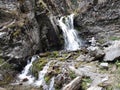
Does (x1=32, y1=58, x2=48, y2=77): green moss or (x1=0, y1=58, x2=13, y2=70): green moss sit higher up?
(x1=0, y1=58, x2=13, y2=70): green moss

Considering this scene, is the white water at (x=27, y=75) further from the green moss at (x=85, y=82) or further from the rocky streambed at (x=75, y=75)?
the green moss at (x=85, y=82)

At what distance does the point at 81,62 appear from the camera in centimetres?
1691

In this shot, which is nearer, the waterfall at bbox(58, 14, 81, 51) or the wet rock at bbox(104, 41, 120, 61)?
the wet rock at bbox(104, 41, 120, 61)

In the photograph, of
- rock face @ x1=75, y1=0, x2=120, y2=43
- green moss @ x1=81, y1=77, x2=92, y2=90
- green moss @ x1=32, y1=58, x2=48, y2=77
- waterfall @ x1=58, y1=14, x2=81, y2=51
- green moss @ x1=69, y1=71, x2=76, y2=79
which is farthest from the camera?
rock face @ x1=75, y1=0, x2=120, y2=43

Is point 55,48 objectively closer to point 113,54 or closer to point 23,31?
point 23,31

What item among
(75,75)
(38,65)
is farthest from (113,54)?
(38,65)

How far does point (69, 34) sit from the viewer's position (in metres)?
29.5

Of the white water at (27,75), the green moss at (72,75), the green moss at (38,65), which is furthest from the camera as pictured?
the green moss at (38,65)

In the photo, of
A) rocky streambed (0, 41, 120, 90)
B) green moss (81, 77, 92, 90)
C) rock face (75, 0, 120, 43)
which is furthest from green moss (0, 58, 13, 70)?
rock face (75, 0, 120, 43)

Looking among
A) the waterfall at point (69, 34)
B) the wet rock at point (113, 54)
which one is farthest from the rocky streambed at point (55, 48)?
the waterfall at point (69, 34)

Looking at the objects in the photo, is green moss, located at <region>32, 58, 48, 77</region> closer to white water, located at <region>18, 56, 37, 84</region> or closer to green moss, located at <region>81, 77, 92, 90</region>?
white water, located at <region>18, 56, 37, 84</region>

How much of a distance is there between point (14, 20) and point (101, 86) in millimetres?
13841

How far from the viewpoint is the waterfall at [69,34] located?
91.3ft

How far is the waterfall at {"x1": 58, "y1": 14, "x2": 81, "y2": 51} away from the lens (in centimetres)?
Answer: 2783
